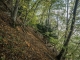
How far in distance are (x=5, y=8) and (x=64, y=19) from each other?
26.2 ft

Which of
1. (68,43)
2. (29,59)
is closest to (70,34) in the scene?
(68,43)

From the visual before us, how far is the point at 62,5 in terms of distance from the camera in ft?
48.3

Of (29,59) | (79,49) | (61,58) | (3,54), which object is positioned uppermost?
(3,54)

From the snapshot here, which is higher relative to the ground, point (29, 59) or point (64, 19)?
point (64, 19)

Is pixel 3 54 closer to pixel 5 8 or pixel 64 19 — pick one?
pixel 5 8

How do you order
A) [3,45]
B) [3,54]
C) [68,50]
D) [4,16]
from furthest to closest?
[68,50]
[4,16]
[3,45]
[3,54]

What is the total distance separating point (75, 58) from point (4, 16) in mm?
7934

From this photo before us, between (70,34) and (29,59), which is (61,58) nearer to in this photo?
(70,34)

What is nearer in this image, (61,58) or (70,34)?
(70,34)

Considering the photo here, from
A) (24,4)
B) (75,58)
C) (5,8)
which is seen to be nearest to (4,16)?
(5,8)

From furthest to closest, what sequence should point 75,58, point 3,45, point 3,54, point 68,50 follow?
point 75,58 < point 68,50 < point 3,45 < point 3,54

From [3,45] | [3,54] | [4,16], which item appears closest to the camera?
[3,54]

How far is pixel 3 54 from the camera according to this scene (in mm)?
5773

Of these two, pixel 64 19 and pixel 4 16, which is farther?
pixel 64 19
